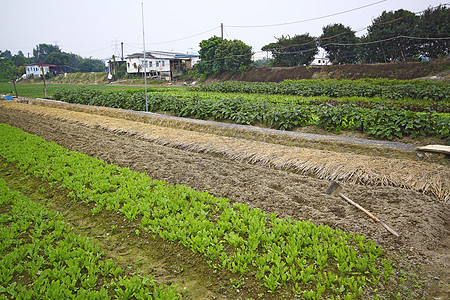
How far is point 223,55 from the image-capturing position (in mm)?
49938

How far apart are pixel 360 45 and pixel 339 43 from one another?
10.4ft

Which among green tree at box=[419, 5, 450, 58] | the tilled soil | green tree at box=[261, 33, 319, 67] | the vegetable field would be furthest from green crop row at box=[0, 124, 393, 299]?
green tree at box=[261, 33, 319, 67]

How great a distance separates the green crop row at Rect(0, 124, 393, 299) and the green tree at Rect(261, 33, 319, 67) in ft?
150

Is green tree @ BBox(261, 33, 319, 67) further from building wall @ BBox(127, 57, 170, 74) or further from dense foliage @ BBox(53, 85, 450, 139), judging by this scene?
dense foliage @ BBox(53, 85, 450, 139)

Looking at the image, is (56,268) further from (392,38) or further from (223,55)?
(223,55)

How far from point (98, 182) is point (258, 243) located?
144 inches

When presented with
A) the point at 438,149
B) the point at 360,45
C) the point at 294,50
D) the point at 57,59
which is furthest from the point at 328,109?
the point at 57,59

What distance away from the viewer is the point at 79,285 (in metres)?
3.22

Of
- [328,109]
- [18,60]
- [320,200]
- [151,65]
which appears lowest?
[320,200]

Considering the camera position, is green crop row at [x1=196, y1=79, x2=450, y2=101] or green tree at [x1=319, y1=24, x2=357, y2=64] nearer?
green crop row at [x1=196, y1=79, x2=450, y2=101]

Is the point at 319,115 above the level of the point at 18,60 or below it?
below

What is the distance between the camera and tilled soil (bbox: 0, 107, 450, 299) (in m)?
3.62

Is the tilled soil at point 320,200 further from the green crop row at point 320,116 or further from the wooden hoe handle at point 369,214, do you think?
the green crop row at point 320,116

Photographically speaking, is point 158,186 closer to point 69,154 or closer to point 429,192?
point 69,154
